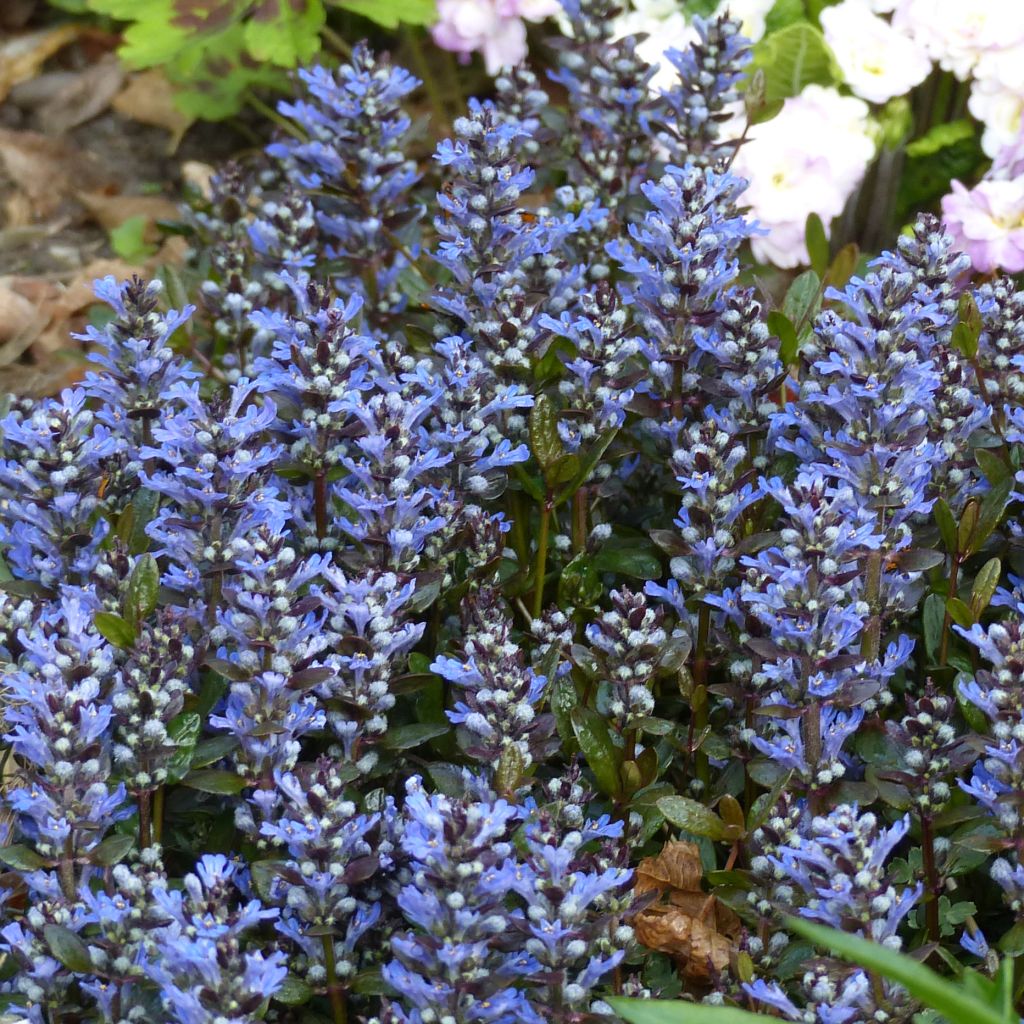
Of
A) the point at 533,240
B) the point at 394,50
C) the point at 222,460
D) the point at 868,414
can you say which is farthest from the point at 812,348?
the point at 394,50

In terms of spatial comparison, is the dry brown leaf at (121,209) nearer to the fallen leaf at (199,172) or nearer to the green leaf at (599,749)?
the fallen leaf at (199,172)

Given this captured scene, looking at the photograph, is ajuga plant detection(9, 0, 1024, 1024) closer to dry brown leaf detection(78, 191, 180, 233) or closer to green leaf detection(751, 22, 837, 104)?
green leaf detection(751, 22, 837, 104)

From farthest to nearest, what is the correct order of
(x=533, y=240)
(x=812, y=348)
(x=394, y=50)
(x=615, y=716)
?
(x=394, y=50) → (x=533, y=240) → (x=812, y=348) → (x=615, y=716)

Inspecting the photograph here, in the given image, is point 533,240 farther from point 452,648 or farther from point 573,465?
point 452,648

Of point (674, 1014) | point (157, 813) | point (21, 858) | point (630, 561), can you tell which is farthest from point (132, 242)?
point (674, 1014)

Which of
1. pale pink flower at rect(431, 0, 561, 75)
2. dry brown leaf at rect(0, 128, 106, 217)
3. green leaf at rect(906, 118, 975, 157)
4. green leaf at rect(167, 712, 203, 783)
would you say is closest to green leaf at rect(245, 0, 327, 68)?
pale pink flower at rect(431, 0, 561, 75)

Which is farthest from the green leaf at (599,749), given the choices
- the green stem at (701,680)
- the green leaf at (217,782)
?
the green leaf at (217,782)

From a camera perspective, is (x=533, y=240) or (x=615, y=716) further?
(x=533, y=240)
